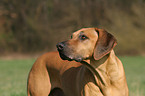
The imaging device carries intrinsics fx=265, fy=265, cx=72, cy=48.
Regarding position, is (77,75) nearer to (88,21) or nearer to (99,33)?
(99,33)

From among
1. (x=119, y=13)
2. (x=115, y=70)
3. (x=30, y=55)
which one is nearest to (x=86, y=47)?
(x=115, y=70)

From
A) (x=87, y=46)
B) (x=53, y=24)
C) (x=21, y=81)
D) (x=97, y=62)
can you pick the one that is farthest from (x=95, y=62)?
(x=53, y=24)

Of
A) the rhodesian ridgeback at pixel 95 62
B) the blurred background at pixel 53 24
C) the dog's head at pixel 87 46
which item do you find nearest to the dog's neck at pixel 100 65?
the rhodesian ridgeback at pixel 95 62

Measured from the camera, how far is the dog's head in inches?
158

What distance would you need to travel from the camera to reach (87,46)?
411 cm

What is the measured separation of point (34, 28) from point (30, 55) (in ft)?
10.8

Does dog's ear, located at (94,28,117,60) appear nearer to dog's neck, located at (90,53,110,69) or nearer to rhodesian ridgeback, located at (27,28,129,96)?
rhodesian ridgeback, located at (27,28,129,96)

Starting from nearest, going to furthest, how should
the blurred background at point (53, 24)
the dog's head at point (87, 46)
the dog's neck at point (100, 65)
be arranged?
1. the dog's head at point (87, 46)
2. the dog's neck at point (100, 65)
3. the blurred background at point (53, 24)

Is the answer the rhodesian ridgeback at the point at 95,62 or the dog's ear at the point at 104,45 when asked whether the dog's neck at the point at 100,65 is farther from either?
the dog's ear at the point at 104,45

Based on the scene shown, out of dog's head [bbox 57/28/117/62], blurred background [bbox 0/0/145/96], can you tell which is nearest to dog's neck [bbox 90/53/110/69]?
dog's head [bbox 57/28/117/62]

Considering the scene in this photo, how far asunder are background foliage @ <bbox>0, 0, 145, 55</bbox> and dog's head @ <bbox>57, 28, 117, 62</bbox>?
27634mm

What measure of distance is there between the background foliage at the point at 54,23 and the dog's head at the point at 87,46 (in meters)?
27.6

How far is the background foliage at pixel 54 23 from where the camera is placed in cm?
3209

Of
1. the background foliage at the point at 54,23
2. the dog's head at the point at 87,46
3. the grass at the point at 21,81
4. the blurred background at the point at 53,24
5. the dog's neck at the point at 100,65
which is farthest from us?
the background foliage at the point at 54,23
